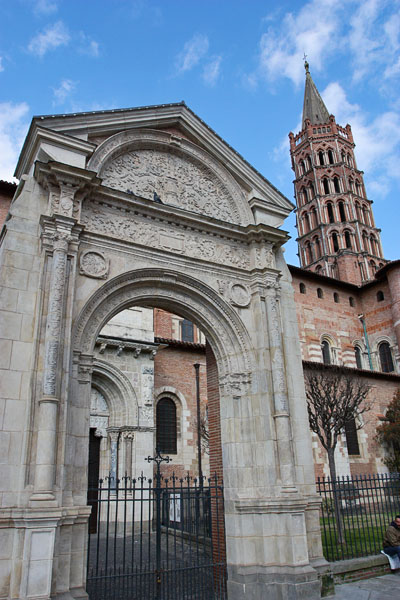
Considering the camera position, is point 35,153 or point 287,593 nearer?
point 287,593

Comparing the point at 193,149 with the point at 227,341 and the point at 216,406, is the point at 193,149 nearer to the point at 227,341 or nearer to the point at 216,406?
the point at 227,341

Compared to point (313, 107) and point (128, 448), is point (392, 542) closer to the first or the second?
point (128, 448)

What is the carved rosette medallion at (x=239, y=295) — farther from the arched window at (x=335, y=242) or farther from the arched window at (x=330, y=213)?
the arched window at (x=330, y=213)

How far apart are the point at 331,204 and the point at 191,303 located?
4260 centimetres

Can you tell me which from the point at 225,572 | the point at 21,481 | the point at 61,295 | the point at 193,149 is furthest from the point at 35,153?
the point at 225,572

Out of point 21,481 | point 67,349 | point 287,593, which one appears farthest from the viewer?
point 287,593

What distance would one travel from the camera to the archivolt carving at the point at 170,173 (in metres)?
9.52

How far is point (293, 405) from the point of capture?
9742 mm

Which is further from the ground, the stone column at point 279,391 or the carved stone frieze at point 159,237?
the carved stone frieze at point 159,237

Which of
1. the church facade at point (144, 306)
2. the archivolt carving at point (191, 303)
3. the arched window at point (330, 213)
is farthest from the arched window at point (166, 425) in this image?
the arched window at point (330, 213)

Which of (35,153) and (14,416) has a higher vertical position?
(35,153)

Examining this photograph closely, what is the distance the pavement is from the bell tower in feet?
113

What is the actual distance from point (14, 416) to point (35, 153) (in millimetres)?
4803

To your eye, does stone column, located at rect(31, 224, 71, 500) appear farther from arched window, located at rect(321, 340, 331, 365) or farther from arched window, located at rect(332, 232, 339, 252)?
arched window, located at rect(332, 232, 339, 252)
